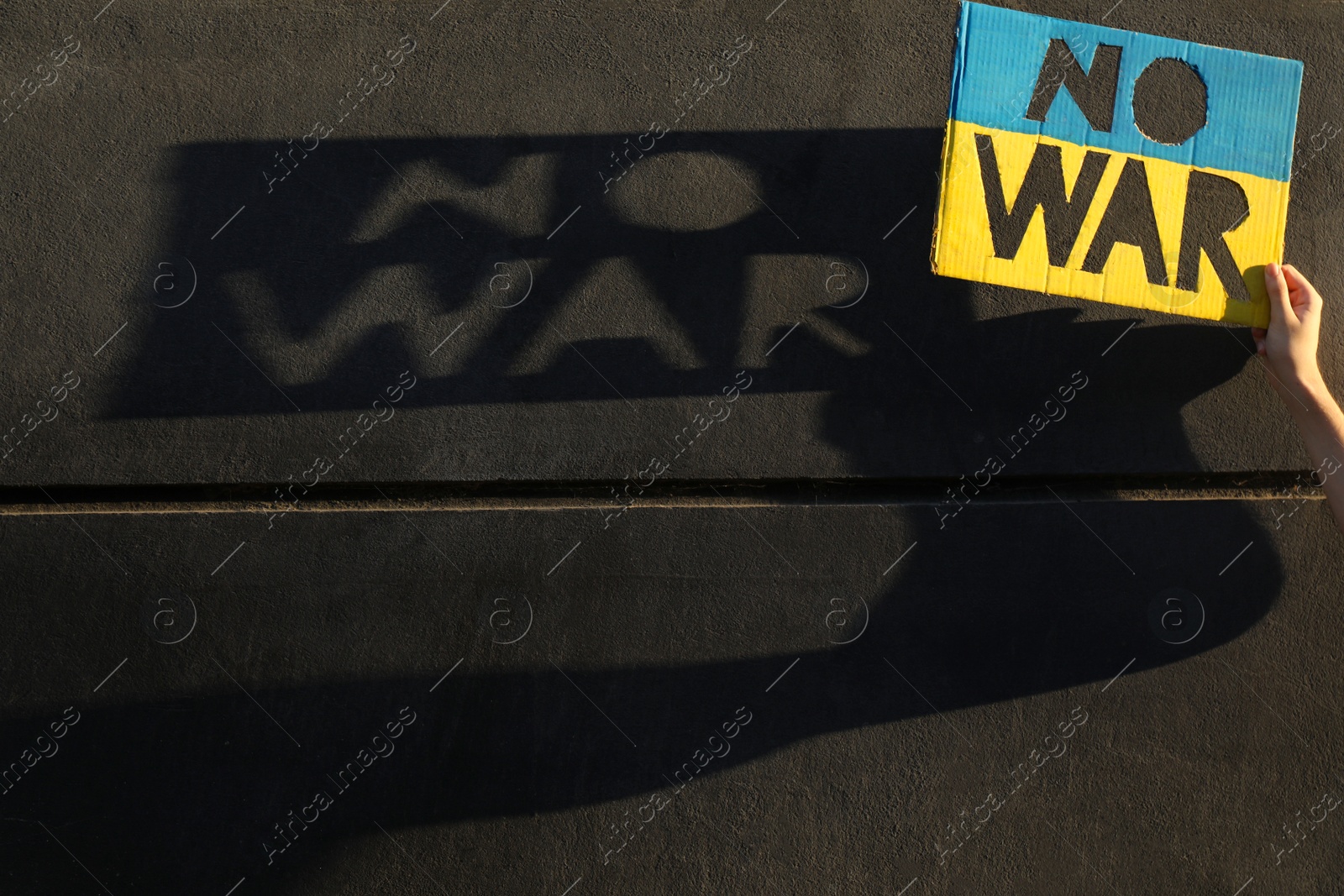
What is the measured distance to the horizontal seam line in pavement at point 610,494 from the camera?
3.58m

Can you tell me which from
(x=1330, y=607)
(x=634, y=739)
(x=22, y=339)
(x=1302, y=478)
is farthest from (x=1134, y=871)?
(x=22, y=339)

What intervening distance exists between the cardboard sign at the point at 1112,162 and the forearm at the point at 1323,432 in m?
0.44

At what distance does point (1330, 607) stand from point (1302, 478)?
1.97 ft

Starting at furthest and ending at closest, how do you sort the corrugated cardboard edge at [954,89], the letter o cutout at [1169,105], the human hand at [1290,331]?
the letter o cutout at [1169,105] < the human hand at [1290,331] < the corrugated cardboard edge at [954,89]

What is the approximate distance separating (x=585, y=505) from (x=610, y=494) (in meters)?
0.12

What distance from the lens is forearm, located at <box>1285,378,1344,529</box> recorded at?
11.1 ft

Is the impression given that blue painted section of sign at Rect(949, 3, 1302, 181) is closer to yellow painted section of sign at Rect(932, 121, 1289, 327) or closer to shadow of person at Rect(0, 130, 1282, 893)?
yellow painted section of sign at Rect(932, 121, 1289, 327)

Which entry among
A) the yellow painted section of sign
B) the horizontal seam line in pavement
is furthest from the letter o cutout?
the horizontal seam line in pavement

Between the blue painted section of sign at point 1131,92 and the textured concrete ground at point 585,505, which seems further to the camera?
the textured concrete ground at point 585,505

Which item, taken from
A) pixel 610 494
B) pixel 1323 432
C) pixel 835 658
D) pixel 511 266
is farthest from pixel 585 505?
pixel 1323 432

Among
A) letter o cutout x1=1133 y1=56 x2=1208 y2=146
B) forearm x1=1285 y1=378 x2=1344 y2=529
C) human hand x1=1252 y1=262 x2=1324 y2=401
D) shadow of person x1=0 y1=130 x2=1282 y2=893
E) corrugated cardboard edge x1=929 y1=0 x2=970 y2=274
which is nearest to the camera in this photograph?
corrugated cardboard edge x1=929 y1=0 x2=970 y2=274

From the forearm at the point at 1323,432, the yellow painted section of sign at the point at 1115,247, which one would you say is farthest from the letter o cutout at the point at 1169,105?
the forearm at the point at 1323,432

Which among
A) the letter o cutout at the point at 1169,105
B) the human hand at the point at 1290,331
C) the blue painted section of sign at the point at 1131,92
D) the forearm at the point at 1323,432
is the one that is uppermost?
the blue painted section of sign at the point at 1131,92

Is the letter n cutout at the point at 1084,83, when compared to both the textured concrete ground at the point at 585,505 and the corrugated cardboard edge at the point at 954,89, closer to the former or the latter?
the corrugated cardboard edge at the point at 954,89
